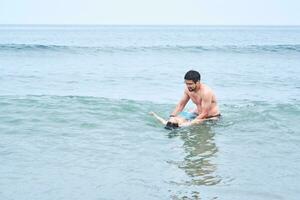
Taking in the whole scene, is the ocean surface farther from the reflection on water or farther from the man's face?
the man's face

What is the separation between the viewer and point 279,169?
629cm

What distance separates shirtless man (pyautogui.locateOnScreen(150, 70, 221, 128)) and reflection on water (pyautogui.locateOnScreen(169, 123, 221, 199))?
0.58ft

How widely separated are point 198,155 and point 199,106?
2392 millimetres

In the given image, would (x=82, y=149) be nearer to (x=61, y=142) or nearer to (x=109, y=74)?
(x=61, y=142)

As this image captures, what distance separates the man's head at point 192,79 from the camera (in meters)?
8.41

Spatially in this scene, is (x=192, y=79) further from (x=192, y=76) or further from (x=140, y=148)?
(x=140, y=148)

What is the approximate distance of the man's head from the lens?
841 cm

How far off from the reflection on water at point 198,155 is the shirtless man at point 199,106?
0.18m

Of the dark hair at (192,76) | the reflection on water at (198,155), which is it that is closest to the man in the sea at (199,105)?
the dark hair at (192,76)

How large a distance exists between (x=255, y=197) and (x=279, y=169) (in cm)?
121

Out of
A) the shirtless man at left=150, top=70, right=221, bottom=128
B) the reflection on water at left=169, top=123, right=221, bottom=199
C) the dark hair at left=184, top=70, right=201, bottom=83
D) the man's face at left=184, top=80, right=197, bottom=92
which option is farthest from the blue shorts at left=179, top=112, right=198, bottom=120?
the dark hair at left=184, top=70, right=201, bottom=83

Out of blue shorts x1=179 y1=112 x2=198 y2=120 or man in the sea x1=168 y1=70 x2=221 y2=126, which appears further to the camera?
blue shorts x1=179 y1=112 x2=198 y2=120

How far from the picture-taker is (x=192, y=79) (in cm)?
847

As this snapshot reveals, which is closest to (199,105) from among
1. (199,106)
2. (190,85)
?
(199,106)
